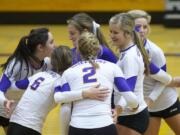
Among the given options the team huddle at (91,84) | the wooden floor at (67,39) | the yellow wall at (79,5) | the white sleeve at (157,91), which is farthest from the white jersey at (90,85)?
the yellow wall at (79,5)

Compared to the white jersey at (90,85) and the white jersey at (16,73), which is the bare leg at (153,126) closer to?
the white jersey at (16,73)

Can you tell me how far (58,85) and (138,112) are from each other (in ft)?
2.32

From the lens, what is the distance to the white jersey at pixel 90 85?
3.63 meters

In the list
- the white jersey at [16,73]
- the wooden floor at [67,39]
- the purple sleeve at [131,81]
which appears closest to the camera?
the purple sleeve at [131,81]

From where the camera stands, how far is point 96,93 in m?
3.59

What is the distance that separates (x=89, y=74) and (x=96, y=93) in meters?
0.14

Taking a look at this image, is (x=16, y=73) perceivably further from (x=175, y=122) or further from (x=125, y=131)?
(x=175, y=122)

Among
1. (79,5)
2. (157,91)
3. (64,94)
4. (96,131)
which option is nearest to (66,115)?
(64,94)

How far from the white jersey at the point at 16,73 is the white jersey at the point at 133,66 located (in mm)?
619

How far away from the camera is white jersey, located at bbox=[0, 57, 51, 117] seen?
4.29m

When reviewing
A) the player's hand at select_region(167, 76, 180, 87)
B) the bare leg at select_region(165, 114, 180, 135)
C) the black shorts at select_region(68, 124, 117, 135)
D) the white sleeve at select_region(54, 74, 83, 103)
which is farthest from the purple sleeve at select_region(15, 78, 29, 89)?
the bare leg at select_region(165, 114, 180, 135)

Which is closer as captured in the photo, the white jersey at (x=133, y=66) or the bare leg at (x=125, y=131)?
the white jersey at (x=133, y=66)

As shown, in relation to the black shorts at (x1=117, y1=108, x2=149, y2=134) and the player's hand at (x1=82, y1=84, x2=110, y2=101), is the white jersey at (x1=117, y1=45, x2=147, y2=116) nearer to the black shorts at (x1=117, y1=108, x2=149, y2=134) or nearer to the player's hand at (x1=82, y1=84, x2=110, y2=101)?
the black shorts at (x1=117, y1=108, x2=149, y2=134)

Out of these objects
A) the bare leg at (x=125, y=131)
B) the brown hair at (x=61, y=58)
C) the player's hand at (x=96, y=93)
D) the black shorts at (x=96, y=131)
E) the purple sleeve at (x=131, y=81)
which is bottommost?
the bare leg at (x=125, y=131)
